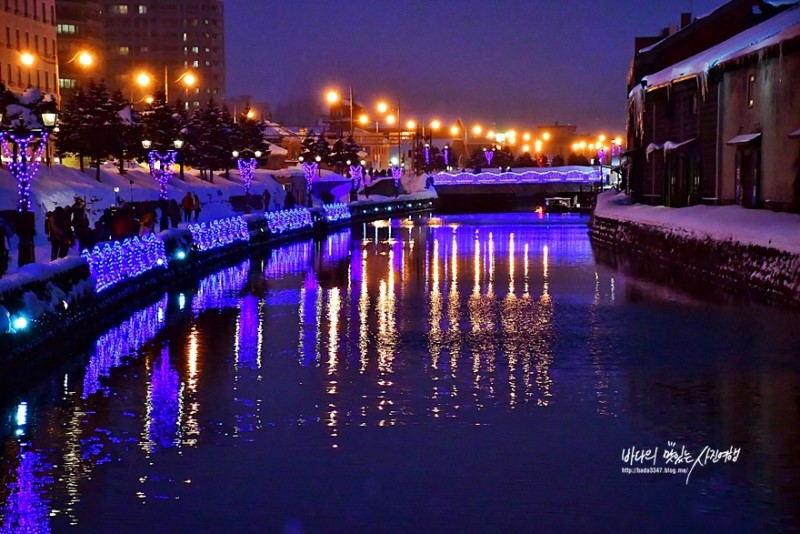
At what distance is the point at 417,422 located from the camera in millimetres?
12242

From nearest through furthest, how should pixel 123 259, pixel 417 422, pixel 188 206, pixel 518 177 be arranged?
1. pixel 417 422
2. pixel 123 259
3. pixel 188 206
4. pixel 518 177

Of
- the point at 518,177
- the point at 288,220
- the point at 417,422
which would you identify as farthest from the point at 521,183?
the point at 417,422

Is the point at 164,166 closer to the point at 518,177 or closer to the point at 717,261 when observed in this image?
the point at 717,261

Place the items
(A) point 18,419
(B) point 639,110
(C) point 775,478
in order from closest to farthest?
(C) point 775,478 → (A) point 18,419 → (B) point 639,110

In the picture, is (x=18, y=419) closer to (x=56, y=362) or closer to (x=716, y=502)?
(x=56, y=362)

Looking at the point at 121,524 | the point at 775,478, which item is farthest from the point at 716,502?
the point at 121,524

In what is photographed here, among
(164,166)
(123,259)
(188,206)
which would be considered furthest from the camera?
(188,206)

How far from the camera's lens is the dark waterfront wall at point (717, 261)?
24.4m

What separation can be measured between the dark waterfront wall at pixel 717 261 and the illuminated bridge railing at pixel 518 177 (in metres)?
64.1

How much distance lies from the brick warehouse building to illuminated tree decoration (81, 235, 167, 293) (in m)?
17.0

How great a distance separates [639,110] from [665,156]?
709cm

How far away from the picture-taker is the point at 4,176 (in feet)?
161

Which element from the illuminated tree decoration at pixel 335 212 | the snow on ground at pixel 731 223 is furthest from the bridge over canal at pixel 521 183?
the snow on ground at pixel 731 223

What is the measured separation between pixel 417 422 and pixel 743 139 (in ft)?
94.5
